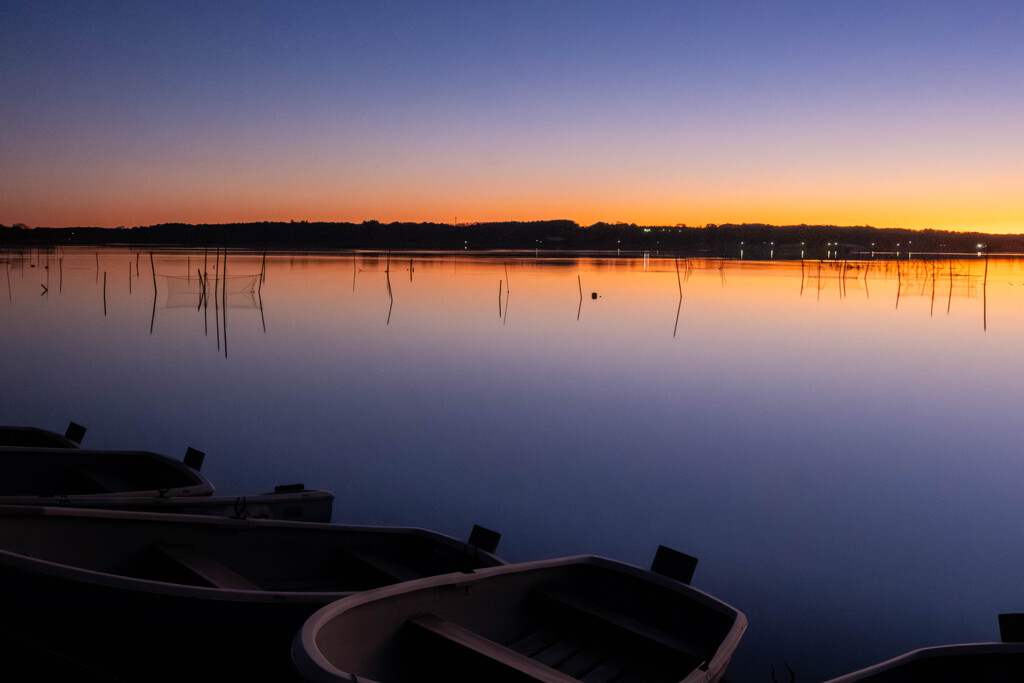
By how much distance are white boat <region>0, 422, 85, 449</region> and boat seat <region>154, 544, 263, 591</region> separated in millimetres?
4577

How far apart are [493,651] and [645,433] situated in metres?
9.56

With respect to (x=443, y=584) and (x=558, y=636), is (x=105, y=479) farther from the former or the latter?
(x=558, y=636)

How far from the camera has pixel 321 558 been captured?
5.73m

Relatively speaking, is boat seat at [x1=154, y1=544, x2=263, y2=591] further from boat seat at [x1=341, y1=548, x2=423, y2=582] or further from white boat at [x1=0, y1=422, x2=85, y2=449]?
white boat at [x1=0, y1=422, x2=85, y2=449]

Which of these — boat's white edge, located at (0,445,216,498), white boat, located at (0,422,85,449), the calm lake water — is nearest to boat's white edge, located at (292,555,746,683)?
the calm lake water

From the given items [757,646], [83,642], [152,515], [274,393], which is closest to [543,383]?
[274,393]

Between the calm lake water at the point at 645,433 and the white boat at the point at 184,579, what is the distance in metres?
2.77

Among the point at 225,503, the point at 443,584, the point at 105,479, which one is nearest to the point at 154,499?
the point at 225,503

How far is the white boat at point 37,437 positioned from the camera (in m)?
8.92

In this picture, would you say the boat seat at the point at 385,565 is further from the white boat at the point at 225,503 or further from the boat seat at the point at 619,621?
the boat seat at the point at 619,621

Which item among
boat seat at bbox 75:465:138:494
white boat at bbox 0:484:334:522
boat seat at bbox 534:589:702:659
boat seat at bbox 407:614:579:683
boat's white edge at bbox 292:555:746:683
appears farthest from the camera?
boat seat at bbox 75:465:138:494

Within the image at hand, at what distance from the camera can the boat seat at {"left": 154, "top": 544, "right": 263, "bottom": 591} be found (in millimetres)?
4680

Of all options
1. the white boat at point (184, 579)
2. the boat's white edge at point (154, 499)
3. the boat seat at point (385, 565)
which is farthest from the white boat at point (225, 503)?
the boat seat at point (385, 565)

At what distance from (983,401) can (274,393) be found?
14180mm
